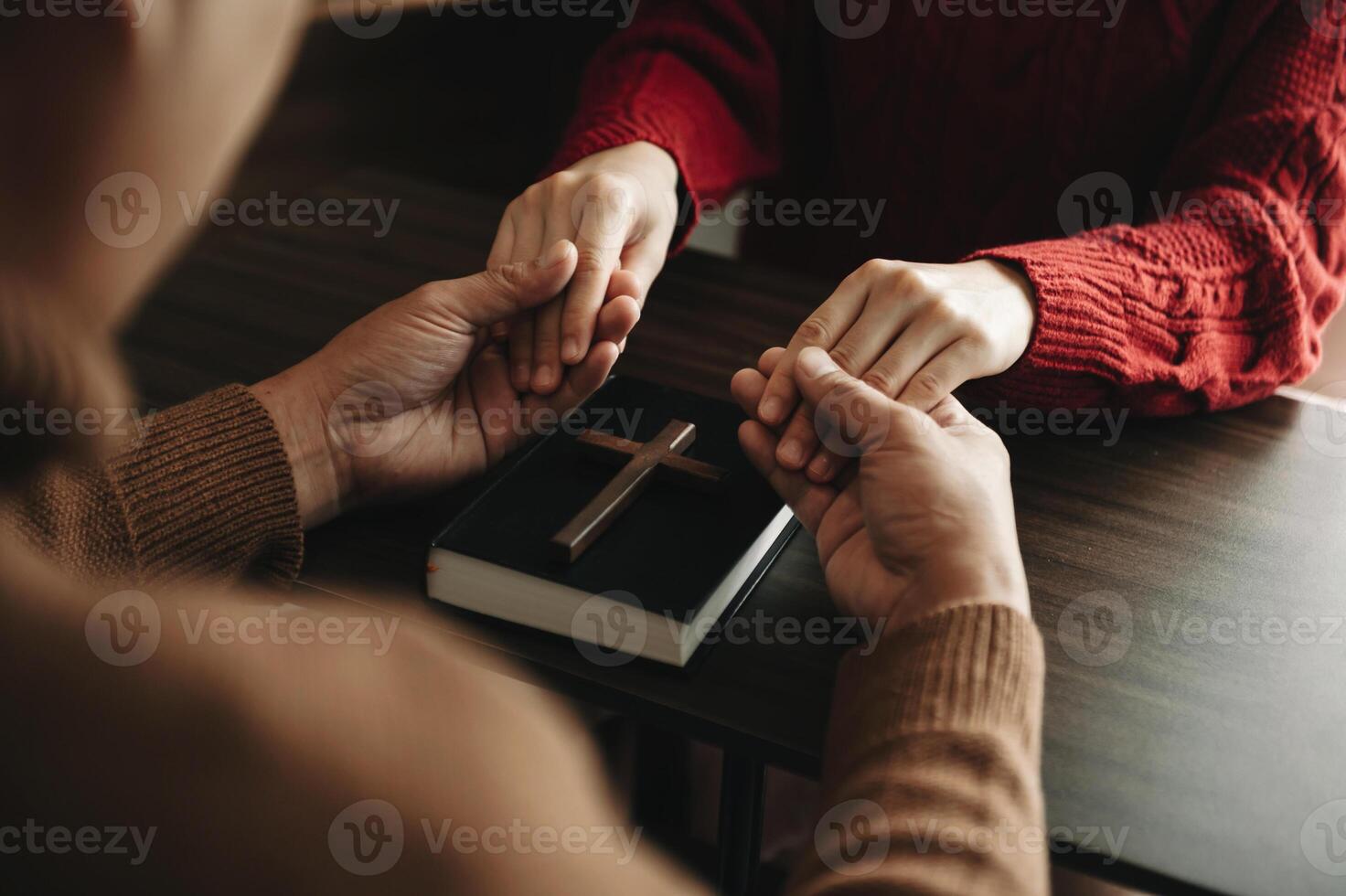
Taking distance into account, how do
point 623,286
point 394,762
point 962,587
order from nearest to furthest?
point 394,762, point 962,587, point 623,286

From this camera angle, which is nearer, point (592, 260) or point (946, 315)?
point (946, 315)

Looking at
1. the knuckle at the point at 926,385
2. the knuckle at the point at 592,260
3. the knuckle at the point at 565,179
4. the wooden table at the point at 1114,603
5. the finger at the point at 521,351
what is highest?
the knuckle at the point at 565,179

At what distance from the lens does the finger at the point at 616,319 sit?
3.29ft

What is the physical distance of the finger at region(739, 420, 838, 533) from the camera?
87 cm

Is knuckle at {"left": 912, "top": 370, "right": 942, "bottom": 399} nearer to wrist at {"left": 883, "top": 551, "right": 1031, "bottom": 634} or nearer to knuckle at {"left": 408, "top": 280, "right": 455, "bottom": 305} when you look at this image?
wrist at {"left": 883, "top": 551, "right": 1031, "bottom": 634}

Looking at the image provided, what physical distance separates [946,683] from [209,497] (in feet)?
1.83

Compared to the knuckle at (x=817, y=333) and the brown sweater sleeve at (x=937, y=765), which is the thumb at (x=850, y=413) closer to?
the knuckle at (x=817, y=333)

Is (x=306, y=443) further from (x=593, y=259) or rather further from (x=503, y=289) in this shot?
(x=593, y=259)

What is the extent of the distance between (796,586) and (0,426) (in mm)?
574

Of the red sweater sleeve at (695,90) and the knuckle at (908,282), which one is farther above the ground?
the red sweater sleeve at (695,90)

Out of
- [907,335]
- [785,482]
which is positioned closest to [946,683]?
[785,482]

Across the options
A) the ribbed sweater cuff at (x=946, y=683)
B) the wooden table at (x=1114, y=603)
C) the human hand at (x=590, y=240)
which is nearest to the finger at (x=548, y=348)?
the human hand at (x=590, y=240)

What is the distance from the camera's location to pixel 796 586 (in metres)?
0.85

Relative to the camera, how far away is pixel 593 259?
3.51 feet
